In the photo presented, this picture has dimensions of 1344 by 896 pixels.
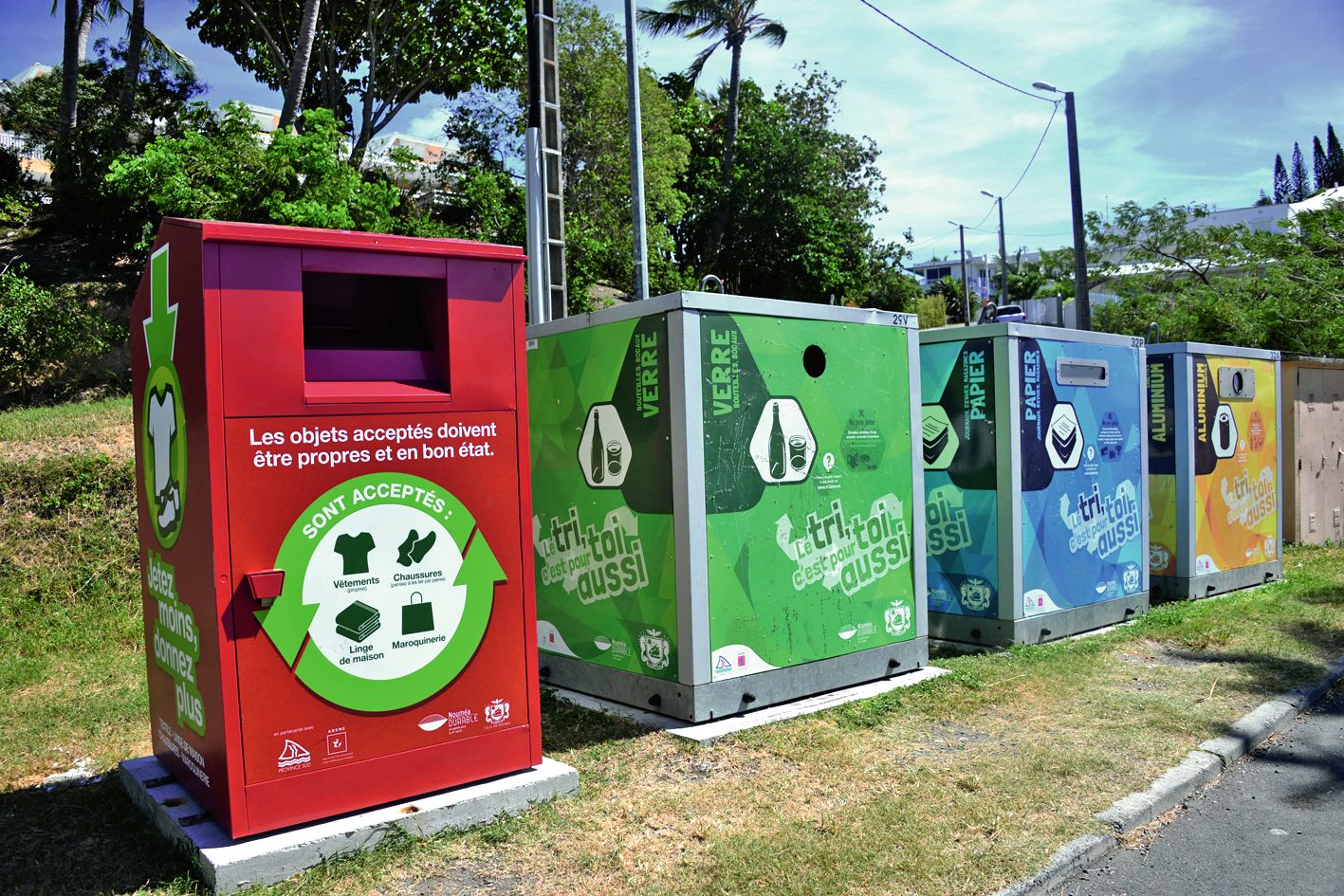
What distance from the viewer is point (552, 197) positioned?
9.05m

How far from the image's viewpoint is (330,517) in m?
3.49

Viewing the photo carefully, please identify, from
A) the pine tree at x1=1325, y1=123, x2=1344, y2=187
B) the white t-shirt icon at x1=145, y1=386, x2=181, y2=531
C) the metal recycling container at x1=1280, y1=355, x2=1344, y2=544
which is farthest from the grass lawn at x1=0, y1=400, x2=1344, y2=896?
the pine tree at x1=1325, y1=123, x2=1344, y2=187

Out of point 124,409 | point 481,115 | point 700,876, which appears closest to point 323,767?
point 700,876

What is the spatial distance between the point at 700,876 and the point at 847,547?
259 cm

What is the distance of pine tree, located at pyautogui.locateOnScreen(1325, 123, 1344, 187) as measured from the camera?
86.6 meters

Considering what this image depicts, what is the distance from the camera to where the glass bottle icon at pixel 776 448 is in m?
5.23

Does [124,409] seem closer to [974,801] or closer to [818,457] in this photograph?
[818,457]

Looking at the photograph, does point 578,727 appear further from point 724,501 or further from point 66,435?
point 66,435

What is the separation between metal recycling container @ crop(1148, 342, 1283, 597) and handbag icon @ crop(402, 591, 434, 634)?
6.52 m

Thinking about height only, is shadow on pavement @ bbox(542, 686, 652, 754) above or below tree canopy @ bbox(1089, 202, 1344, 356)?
below

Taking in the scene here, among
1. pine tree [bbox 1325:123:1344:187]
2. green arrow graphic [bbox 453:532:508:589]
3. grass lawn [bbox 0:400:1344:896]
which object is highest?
pine tree [bbox 1325:123:1344:187]

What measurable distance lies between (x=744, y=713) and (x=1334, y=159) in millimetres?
107586

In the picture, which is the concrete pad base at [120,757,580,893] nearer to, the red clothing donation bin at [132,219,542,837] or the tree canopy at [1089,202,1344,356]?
the red clothing donation bin at [132,219,542,837]

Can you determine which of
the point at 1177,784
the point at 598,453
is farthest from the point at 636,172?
the point at 1177,784
